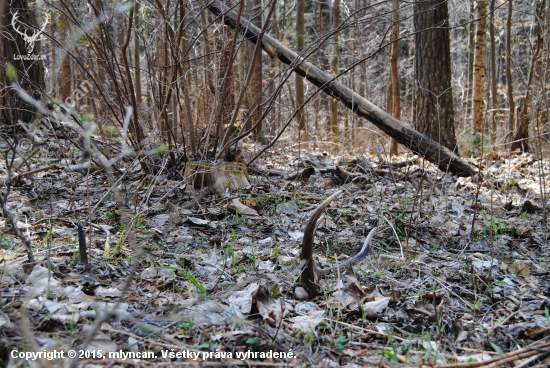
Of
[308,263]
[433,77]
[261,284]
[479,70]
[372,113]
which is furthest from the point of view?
[479,70]

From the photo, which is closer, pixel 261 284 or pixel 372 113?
pixel 261 284

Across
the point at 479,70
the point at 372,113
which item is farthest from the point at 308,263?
the point at 479,70

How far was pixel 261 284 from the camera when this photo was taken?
218 centimetres

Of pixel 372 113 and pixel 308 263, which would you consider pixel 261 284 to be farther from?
pixel 372 113

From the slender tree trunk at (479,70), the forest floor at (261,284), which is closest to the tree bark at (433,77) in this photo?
the forest floor at (261,284)

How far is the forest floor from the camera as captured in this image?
5.55 feet

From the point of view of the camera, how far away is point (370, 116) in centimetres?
575

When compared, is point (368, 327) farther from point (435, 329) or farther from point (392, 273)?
point (392, 273)

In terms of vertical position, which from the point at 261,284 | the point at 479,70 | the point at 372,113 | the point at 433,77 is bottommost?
the point at 261,284

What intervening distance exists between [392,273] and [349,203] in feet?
4.57

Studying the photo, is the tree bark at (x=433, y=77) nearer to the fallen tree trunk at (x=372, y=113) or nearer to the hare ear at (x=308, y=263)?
the fallen tree trunk at (x=372, y=113)

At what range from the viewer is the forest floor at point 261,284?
1.69 meters

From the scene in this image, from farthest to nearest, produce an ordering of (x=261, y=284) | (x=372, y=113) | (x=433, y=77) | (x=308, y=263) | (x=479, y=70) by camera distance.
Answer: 1. (x=479, y=70)
2. (x=433, y=77)
3. (x=372, y=113)
4. (x=308, y=263)
5. (x=261, y=284)

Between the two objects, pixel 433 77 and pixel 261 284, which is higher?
pixel 433 77
